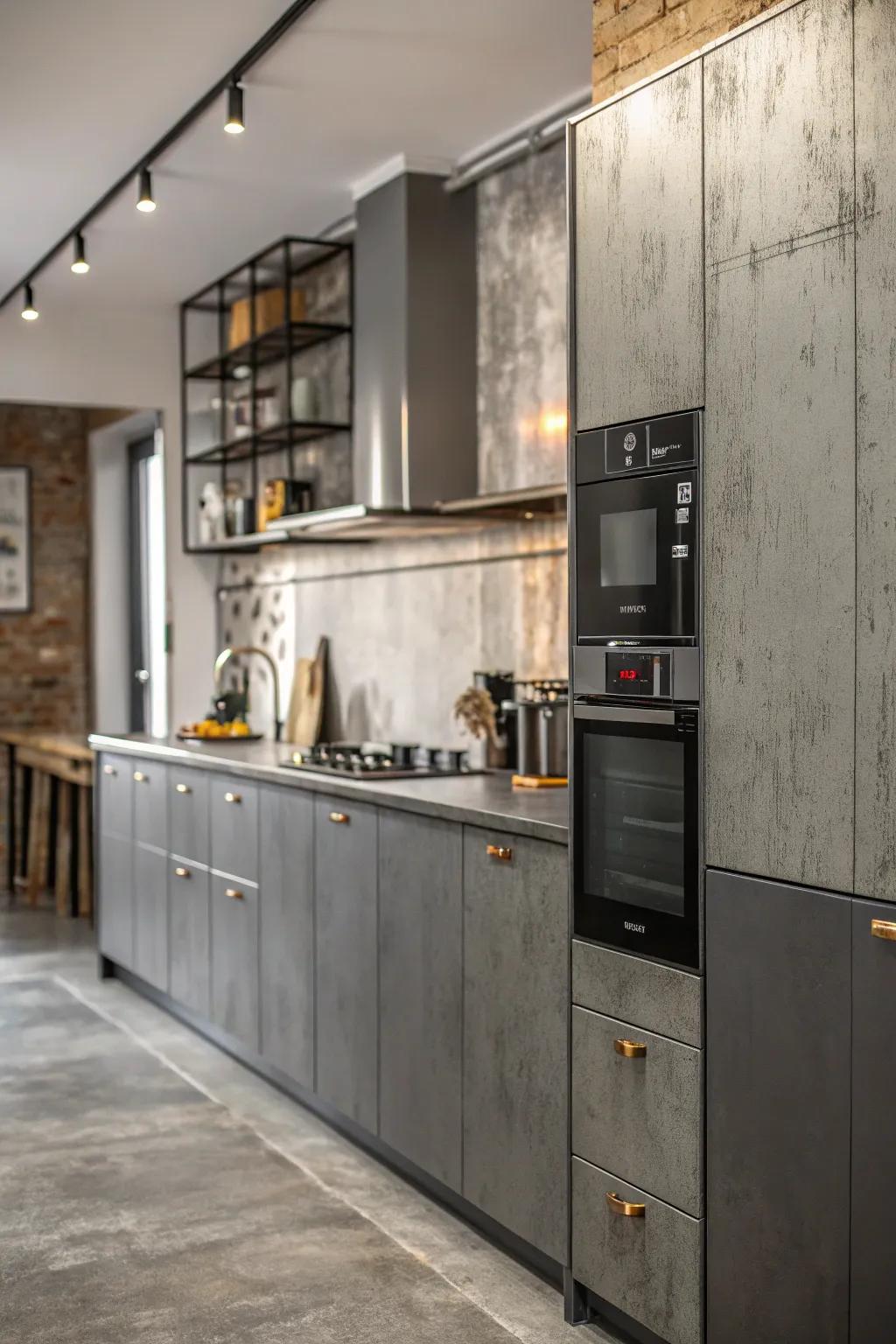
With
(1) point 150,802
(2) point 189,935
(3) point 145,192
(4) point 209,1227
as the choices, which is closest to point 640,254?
(4) point 209,1227

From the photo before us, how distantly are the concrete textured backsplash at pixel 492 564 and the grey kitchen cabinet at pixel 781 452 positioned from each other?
1864 mm

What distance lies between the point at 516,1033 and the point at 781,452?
1388mm

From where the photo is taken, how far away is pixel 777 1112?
2324 millimetres

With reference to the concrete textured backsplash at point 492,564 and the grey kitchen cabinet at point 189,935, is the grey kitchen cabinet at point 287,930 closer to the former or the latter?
the grey kitchen cabinet at point 189,935

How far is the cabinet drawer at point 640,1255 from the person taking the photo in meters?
2.55

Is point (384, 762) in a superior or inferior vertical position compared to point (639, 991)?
superior

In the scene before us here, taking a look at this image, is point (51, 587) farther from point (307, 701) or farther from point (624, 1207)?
point (624, 1207)

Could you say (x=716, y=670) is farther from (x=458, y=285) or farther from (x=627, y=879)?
(x=458, y=285)

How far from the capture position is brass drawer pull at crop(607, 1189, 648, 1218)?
267cm

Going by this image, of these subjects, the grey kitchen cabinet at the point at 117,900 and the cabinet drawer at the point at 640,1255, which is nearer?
the cabinet drawer at the point at 640,1255

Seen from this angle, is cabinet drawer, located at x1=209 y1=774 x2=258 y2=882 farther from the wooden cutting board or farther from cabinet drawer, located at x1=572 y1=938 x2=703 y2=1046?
cabinet drawer, located at x1=572 y1=938 x2=703 y2=1046

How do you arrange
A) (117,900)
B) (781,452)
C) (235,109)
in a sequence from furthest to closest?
1. (117,900)
2. (235,109)
3. (781,452)

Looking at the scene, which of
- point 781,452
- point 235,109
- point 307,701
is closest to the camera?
point 781,452

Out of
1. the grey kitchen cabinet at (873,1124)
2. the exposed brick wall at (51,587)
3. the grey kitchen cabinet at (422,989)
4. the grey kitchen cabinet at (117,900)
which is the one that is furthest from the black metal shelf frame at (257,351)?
→ the grey kitchen cabinet at (873,1124)
